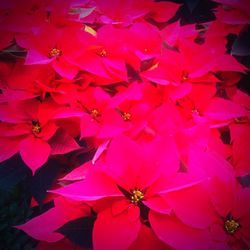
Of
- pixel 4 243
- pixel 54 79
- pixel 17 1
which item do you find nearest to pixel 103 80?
pixel 54 79

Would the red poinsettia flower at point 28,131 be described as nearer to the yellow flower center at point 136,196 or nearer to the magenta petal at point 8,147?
the magenta petal at point 8,147

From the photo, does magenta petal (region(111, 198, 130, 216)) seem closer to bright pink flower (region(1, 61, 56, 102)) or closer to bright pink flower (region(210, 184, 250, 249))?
bright pink flower (region(210, 184, 250, 249))

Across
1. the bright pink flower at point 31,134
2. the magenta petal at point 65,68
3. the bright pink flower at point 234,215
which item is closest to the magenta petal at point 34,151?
the bright pink flower at point 31,134

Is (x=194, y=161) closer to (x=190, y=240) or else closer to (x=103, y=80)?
(x=190, y=240)

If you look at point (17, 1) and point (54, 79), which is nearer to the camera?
point (54, 79)

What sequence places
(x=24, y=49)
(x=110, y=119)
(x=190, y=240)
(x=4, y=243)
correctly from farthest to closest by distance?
(x=4, y=243) → (x=24, y=49) → (x=110, y=119) → (x=190, y=240)

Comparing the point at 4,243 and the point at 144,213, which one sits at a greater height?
the point at 144,213
